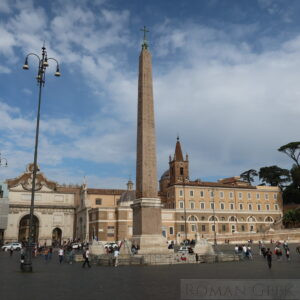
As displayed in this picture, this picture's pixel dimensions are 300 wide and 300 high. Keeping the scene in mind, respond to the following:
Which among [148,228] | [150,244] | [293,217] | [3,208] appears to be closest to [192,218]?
[293,217]

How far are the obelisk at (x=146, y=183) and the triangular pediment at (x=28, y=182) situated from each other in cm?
4749

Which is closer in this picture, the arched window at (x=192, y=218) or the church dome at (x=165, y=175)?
the arched window at (x=192, y=218)

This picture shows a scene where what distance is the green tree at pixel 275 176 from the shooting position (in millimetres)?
73625

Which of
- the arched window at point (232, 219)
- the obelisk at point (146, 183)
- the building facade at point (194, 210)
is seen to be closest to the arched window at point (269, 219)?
the building facade at point (194, 210)

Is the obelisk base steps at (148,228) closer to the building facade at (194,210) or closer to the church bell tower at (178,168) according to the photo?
the building facade at (194,210)

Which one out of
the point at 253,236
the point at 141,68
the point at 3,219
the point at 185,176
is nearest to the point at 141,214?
the point at 141,68

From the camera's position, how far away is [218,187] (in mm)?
60531

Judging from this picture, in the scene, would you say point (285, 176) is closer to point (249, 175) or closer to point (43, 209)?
point (249, 175)

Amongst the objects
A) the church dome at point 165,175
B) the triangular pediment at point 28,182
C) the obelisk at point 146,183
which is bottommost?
the obelisk at point 146,183

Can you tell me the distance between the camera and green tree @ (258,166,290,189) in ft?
242

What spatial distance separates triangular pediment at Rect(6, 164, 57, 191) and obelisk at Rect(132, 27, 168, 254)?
47495 millimetres

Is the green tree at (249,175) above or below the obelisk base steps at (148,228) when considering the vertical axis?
above

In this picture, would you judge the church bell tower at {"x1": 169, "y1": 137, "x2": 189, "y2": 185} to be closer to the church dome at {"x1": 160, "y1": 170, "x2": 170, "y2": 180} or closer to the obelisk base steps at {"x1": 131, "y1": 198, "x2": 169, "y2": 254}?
the church dome at {"x1": 160, "y1": 170, "x2": 170, "y2": 180}

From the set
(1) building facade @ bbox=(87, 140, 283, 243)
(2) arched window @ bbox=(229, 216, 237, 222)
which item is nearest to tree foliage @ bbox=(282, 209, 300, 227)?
(1) building facade @ bbox=(87, 140, 283, 243)
